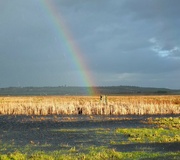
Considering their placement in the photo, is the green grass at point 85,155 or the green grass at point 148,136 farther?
the green grass at point 148,136

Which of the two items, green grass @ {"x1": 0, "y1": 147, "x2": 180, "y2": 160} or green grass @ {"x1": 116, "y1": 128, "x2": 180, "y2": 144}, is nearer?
green grass @ {"x1": 0, "y1": 147, "x2": 180, "y2": 160}

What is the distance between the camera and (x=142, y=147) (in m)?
24.2

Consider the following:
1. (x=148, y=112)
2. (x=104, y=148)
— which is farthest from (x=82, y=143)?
(x=148, y=112)

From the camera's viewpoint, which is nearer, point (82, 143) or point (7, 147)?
point (7, 147)

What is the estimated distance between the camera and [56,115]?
53562 mm

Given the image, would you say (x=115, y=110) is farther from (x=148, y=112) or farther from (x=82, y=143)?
(x=82, y=143)

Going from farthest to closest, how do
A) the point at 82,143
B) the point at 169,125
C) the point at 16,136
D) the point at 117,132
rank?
the point at 169,125 → the point at 117,132 → the point at 16,136 → the point at 82,143

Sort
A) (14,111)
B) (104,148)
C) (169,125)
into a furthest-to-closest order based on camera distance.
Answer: (14,111) < (169,125) < (104,148)

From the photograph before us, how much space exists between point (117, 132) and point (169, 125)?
24.5ft

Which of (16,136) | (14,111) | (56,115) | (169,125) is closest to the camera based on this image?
(16,136)

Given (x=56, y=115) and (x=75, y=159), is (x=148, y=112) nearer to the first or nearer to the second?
(x=56, y=115)

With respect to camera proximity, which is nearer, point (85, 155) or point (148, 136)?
point (85, 155)

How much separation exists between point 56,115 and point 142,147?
30458 mm

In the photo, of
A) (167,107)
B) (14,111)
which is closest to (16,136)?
(14,111)
